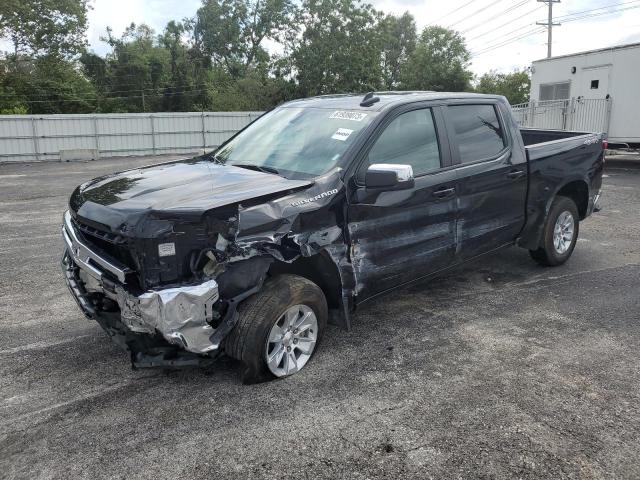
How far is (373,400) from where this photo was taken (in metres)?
3.47

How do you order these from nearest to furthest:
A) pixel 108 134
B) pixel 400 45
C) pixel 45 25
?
pixel 108 134
pixel 45 25
pixel 400 45

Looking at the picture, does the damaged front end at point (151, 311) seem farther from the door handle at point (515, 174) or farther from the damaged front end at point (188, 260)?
the door handle at point (515, 174)

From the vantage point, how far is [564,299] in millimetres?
5297

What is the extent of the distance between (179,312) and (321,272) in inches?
44.8

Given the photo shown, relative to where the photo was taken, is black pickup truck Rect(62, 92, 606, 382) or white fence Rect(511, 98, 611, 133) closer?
black pickup truck Rect(62, 92, 606, 382)

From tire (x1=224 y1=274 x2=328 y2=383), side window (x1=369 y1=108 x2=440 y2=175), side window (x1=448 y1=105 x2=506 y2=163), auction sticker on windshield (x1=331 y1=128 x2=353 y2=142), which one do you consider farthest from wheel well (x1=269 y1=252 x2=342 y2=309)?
side window (x1=448 y1=105 x2=506 y2=163)

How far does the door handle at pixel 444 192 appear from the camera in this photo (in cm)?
441

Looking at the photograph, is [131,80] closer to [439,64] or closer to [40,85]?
[40,85]

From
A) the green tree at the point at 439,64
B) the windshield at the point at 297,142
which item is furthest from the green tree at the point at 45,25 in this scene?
the windshield at the point at 297,142

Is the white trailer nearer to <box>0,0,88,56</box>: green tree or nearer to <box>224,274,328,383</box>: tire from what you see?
<box>224,274,328,383</box>: tire

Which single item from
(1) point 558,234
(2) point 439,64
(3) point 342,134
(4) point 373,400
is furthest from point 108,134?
(2) point 439,64

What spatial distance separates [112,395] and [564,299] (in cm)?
413

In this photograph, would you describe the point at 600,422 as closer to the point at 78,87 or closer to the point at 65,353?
the point at 65,353

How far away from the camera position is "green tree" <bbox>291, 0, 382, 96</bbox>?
1785 inches
